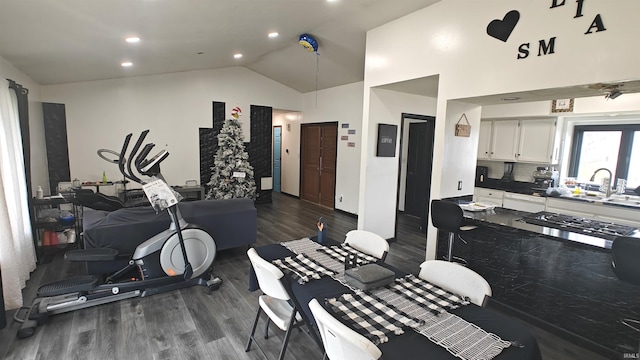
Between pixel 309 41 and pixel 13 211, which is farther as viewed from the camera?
pixel 309 41

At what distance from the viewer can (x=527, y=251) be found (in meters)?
2.80

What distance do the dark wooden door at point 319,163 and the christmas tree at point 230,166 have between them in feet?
6.09

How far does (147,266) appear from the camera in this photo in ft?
10.1

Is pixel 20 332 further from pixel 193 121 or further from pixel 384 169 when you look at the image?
pixel 193 121

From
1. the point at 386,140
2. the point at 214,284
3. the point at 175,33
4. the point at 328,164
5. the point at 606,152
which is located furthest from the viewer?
the point at 328,164

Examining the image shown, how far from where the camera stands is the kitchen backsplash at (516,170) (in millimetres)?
5402

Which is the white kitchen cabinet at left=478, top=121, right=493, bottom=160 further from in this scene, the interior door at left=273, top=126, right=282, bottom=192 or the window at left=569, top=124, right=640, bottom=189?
the interior door at left=273, top=126, right=282, bottom=192

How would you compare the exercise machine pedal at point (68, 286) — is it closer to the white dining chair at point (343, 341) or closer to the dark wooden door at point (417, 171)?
the white dining chair at point (343, 341)

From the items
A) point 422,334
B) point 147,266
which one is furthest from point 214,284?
point 422,334

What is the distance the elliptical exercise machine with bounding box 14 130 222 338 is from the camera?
2.72 metres

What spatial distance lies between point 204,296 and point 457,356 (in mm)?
2629

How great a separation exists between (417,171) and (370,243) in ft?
13.7

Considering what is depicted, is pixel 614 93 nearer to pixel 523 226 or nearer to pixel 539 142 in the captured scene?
pixel 523 226

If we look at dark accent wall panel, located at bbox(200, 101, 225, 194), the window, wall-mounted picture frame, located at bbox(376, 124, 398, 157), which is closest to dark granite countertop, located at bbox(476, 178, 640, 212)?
the window
